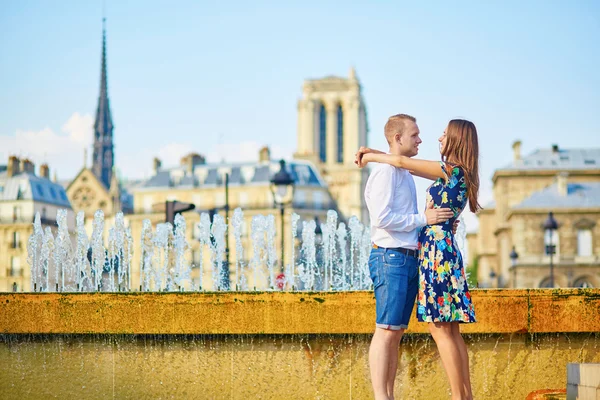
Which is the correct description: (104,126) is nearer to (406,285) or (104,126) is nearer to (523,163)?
(523,163)

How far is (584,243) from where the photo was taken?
58.3 meters

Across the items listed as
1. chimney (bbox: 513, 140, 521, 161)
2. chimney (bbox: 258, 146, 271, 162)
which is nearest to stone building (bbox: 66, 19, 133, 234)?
chimney (bbox: 258, 146, 271, 162)

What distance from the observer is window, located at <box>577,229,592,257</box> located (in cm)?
5825

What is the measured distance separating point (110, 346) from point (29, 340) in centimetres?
66

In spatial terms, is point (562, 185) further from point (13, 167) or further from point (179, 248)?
point (179, 248)

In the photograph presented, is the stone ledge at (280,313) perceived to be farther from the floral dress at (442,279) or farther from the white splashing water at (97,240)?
the white splashing water at (97,240)

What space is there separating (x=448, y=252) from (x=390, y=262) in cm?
37

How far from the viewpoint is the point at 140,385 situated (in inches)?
289

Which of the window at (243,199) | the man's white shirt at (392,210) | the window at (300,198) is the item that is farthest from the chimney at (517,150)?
the man's white shirt at (392,210)

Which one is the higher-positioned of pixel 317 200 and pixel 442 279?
pixel 317 200

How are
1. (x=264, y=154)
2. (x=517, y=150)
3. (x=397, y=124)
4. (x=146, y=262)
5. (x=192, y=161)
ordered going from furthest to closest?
1. (x=192, y=161)
2. (x=264, y=154)
3. (x=517, y=150)
4. (x=146, y=262)
5. (x=397, y=124)

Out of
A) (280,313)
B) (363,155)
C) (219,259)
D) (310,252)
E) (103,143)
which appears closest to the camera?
(363,155)

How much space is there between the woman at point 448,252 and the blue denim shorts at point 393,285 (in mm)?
68

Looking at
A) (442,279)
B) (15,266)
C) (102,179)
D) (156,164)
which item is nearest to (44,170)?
(156,164)
